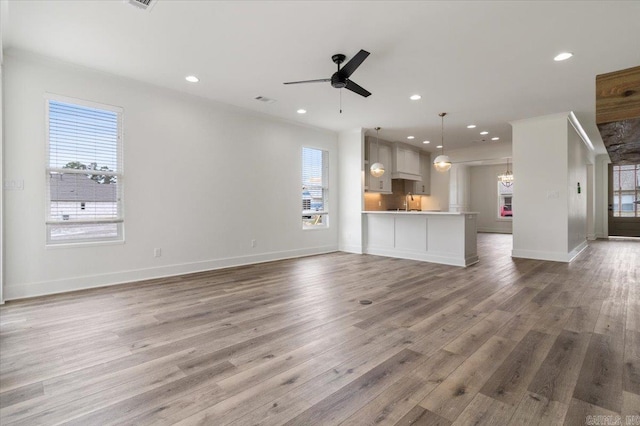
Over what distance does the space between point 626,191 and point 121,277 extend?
45.3 ft

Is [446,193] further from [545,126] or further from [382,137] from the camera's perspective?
[545,126]

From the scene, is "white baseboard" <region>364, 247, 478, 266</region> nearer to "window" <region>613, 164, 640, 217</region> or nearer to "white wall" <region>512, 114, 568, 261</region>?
"white wall" <region>512, 114, 568, 261</region>

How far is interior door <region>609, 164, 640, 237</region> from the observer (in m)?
9.77

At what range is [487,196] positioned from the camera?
1245 cm

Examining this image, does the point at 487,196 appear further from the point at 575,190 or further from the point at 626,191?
the point at 575,190

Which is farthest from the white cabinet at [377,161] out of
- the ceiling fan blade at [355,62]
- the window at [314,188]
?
the ceiling fan blade at [355,62]

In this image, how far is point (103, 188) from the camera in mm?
4332

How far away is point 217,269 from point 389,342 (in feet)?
12.2

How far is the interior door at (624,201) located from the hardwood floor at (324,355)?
8068mm

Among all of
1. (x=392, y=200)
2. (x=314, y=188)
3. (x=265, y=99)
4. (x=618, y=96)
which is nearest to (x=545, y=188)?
(x=392, y=200)

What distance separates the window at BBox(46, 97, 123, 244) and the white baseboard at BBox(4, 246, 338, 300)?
0.52m

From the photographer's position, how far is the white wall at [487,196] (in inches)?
478

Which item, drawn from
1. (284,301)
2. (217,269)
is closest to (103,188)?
(217,269)

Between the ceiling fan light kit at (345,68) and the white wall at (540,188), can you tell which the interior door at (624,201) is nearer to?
the white wall at (540,188)
